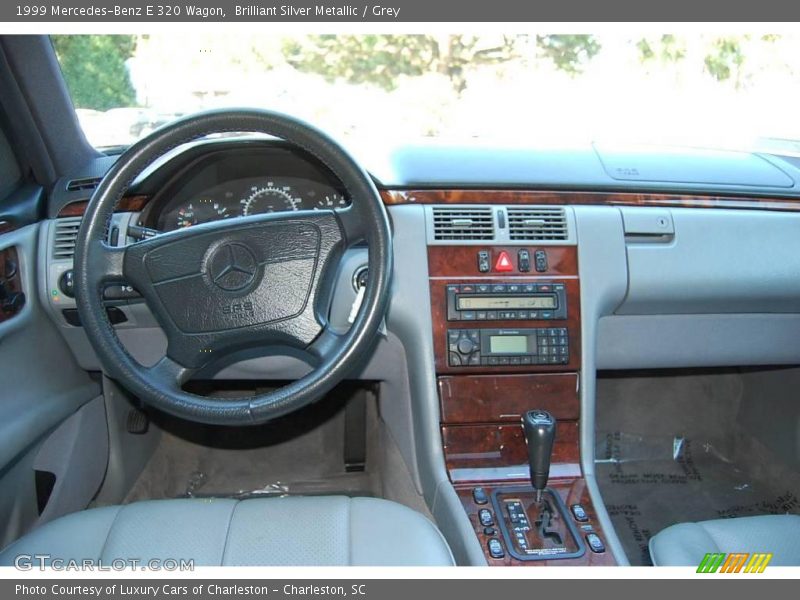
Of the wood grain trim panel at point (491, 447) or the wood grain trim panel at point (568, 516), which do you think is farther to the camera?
the wood grain trim panel at point (491, 447)

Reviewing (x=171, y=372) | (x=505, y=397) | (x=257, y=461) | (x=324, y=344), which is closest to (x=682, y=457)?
(x=505, y=397)

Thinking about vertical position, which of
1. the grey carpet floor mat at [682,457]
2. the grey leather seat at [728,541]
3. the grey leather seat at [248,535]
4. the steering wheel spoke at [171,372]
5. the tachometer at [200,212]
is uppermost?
the tachometer at [200,212]

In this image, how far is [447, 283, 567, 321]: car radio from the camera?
2176 mm

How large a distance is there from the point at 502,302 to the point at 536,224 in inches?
10.6

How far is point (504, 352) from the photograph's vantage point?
2.19 metres

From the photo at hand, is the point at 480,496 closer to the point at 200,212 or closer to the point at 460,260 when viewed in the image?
the point at 460,260

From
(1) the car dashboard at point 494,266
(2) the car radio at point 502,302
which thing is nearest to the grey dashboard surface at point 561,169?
(1) the car dashboard at point 494,266

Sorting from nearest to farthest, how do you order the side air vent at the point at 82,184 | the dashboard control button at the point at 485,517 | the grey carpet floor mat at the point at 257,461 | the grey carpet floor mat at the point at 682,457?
the dashboard control button at the point at 485,517
the side air vent at the point at 82,184
the grey carpet floor mat at the point at 682,457
the grey carpet floor mat at the point at 257,461

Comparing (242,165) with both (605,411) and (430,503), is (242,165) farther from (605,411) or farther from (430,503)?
(605,411)

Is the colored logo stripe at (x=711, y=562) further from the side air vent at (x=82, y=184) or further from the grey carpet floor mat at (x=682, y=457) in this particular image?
the side air vent at (x=82, y=184)

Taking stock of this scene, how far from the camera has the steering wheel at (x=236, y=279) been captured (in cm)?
158

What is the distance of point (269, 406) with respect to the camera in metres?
1.56

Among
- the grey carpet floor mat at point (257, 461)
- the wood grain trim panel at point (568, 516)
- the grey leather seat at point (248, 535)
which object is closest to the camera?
the grey leather seat at point (248, 535)

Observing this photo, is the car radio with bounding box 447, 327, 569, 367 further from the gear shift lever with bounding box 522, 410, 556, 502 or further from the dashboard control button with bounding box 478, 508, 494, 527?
the dashboard control button with bounding box 478, 508, 494, 527
